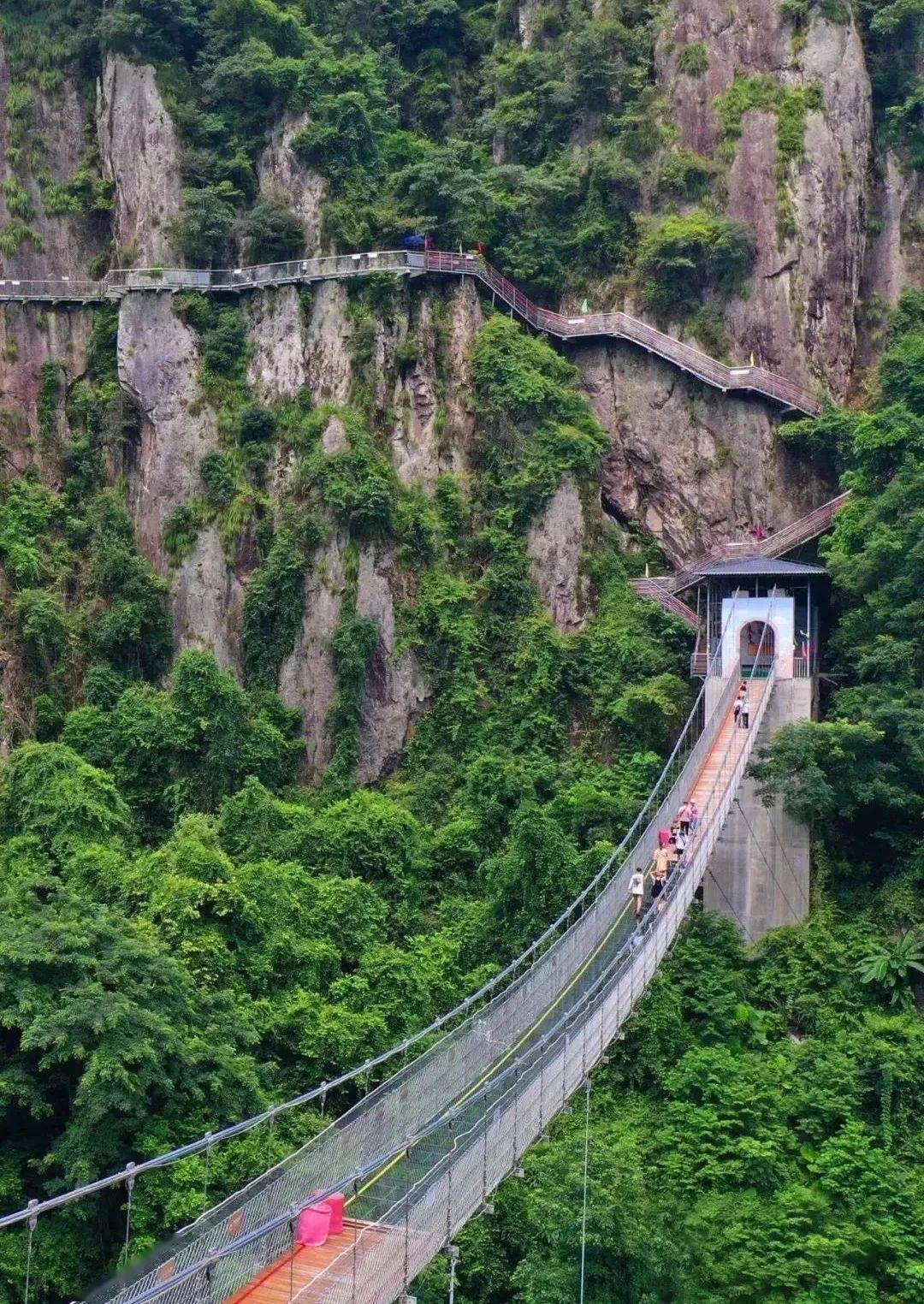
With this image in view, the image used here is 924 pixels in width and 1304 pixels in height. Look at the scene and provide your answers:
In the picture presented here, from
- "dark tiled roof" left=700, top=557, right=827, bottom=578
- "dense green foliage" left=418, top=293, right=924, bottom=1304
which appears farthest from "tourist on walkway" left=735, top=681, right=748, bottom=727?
"dark tiled roof" left=700, top=557, right=827, bottom=578

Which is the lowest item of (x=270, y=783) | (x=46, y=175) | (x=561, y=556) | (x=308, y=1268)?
(x=308, y=1268)

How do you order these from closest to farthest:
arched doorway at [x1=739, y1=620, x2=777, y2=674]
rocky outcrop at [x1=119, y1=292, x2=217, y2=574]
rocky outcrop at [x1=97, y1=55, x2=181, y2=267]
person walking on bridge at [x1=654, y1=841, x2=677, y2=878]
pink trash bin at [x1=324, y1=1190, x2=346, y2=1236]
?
pink trash bin at [x1=324, y1=1190, x2=346, y2=1236], person walking on bridge at [x1=654, y1=841, x2=677, y2=878], arched doorway at [x1=739, y1=620, x2=777, y2=674], rocky outcrop at [x1=119, y1=292, x2=217, y2=574], rocky outcrop at [x1=97, y1=55, x2=181, y2=267]

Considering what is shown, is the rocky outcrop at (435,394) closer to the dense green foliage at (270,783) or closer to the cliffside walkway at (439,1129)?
the dense green foliage at (270,783)

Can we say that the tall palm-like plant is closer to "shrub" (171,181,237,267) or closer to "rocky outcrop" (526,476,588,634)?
"rocky outcrop" (526,476,588,634)

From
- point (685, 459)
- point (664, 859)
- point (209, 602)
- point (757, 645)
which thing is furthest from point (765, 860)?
point (209, 602)

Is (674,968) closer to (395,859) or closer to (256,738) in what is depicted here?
(395,859)

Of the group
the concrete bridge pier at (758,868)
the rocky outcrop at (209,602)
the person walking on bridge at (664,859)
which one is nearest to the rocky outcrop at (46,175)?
the rocky outcrop at (209,602)

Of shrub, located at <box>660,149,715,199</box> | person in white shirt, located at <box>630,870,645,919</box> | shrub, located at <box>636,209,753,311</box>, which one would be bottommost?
person in white shirt, located at <box>630,870,645,919</box>

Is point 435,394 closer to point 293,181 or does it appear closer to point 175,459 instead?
point 175,459
